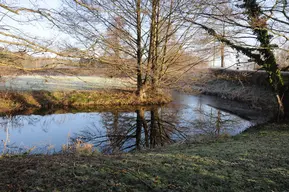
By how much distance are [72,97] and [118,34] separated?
18.6 feet

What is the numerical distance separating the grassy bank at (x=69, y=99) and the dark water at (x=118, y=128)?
2.02 metres

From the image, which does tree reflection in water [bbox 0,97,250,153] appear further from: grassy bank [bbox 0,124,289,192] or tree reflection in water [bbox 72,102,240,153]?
grassy bank [bbox 0,124,289,192]

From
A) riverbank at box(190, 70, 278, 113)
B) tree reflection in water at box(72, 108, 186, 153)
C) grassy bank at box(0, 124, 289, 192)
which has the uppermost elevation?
riverbank at box(190, 70, 278, 113)

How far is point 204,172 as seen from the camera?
3.56 meters

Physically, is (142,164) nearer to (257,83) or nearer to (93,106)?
(93,106)

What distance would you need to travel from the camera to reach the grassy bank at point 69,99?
14398mm

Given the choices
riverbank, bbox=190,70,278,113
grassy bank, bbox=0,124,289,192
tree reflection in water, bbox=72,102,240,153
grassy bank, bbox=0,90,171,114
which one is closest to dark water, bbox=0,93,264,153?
tree reflection in water, bbox=72,102,240,153

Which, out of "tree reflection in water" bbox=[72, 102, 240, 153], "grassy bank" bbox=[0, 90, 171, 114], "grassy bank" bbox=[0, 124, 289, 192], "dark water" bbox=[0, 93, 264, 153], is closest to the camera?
"grassy bank" bbox=[0, 124, 289, 192]

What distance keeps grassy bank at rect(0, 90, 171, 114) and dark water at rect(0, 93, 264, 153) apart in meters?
2.02

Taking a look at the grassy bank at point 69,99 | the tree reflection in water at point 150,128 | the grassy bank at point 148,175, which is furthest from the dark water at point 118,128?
the grassy bank at point 148,175

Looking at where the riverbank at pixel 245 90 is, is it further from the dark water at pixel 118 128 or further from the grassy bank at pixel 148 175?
the grassy bank at pixel 148 175

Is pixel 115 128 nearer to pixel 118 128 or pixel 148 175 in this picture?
pixel 118 128

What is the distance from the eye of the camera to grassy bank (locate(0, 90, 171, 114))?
14.4 m

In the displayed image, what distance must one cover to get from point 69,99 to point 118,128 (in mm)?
7094
